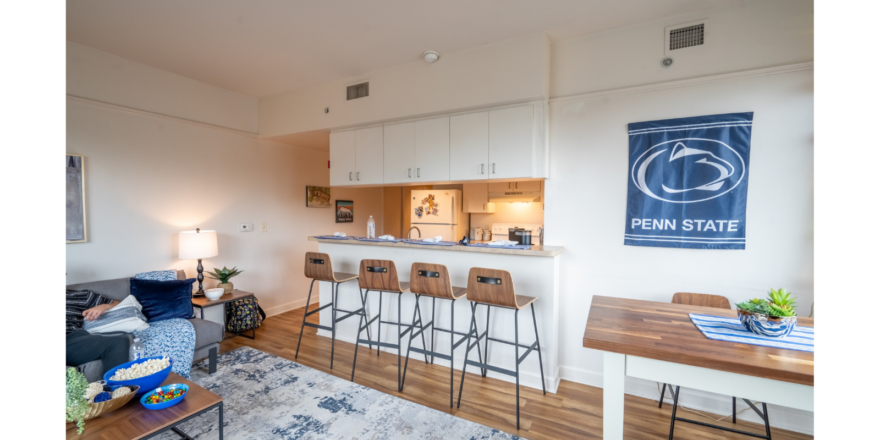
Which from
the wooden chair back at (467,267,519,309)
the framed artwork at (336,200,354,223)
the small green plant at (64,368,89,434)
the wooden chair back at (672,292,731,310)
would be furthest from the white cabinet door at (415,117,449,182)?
the small green plant at (64,368,89,434)

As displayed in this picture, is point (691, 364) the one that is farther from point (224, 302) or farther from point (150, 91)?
point (150, 91)

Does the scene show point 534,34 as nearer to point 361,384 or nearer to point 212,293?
point 361,384

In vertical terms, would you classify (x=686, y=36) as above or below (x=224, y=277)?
above

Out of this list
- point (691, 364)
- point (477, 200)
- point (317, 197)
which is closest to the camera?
point (691, 364)

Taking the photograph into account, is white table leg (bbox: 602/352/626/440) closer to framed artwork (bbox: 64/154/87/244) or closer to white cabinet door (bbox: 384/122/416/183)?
white cabinet door (bbox: 384/122/416/183)

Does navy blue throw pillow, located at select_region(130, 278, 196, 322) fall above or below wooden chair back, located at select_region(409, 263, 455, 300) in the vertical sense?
below

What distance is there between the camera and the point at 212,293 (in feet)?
12.0

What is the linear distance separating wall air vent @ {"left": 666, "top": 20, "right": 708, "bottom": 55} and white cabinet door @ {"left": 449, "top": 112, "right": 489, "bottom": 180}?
141 centimetres

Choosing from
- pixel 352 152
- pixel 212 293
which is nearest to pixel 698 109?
pixel 352 152

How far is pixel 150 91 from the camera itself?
3625 mm

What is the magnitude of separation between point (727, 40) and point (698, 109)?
470 mm

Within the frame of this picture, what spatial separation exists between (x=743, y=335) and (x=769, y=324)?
11 centimetres

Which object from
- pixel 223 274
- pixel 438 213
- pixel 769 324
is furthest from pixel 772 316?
pixel 223 274

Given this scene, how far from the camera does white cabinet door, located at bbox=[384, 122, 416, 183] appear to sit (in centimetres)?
359
